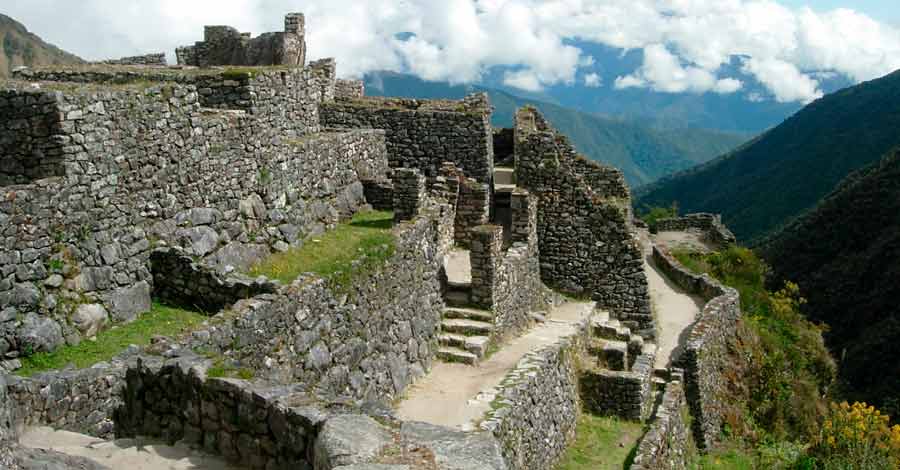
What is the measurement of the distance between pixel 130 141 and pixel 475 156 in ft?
33.6

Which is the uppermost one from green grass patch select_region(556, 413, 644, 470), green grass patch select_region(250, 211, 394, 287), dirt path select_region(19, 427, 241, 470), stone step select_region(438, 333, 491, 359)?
green grass patch select_region(250, 211, 394, 287)

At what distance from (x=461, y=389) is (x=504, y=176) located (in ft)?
30.9

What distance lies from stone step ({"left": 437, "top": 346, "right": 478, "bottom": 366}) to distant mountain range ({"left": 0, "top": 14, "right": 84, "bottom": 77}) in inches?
5750

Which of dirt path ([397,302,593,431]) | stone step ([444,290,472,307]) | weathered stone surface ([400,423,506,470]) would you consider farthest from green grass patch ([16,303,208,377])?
stone step ([444,290,472,307])

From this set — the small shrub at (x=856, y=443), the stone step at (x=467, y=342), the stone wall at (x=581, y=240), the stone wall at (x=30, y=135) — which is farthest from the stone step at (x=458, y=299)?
the small shrub at (x=856, y=443)

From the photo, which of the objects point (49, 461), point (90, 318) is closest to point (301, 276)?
point (90, 318)

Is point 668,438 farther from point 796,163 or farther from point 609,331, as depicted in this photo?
point 796,163

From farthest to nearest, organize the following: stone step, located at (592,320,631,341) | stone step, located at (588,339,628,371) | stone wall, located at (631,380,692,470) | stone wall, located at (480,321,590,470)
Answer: stone step, located at (592,320,631,341), stone step, located at (588,339,628,371), stone wall, located at (631,380,692,470), stone wall, located at (480,321,590,470)

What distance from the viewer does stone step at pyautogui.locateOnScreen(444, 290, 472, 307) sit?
1648cm

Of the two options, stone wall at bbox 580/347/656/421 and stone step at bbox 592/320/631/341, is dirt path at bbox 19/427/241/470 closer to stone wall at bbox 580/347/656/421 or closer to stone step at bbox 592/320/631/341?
stone wall at bbox 580/347/656/421

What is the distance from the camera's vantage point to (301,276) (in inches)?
471

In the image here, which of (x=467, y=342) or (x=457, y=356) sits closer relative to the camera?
(x=457, y=356)

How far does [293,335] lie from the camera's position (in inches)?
442

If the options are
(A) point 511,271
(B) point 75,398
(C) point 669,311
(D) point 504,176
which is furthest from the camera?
(C) point 669,311
